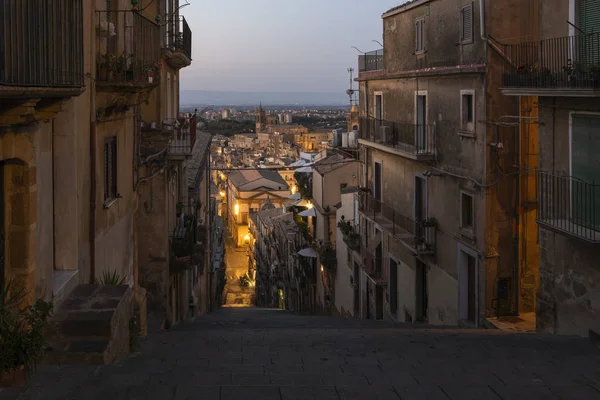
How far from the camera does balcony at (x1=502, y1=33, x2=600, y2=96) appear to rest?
10.8 m

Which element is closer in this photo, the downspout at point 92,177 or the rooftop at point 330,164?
the downspout at point 92,177

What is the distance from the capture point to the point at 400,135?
848 inches

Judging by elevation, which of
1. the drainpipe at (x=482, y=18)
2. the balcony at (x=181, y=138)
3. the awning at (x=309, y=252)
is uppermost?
the drainpipe at (x=482, y=18)

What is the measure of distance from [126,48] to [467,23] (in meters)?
8.21

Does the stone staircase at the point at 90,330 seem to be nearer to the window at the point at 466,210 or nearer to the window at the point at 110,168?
the window at the point at 110,168

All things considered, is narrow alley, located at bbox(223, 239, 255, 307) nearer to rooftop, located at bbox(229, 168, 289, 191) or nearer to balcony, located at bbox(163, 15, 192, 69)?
rooftop, located at bbox(229, 168, 289, 191)

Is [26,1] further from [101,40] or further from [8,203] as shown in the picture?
[101,40]

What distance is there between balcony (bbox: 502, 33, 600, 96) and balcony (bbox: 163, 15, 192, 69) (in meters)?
9.25

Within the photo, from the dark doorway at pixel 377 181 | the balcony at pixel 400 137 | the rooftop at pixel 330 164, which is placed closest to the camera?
the balcony at pixel 400 137

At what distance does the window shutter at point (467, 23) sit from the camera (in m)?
16.3

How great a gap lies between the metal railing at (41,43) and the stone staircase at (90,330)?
8.10 feet

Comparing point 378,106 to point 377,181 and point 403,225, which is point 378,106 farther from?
point 403,225

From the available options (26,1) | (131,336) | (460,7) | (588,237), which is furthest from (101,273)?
(460,7)

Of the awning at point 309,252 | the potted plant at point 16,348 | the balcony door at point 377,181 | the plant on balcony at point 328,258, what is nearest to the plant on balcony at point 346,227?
the balcony door at point 377,181
